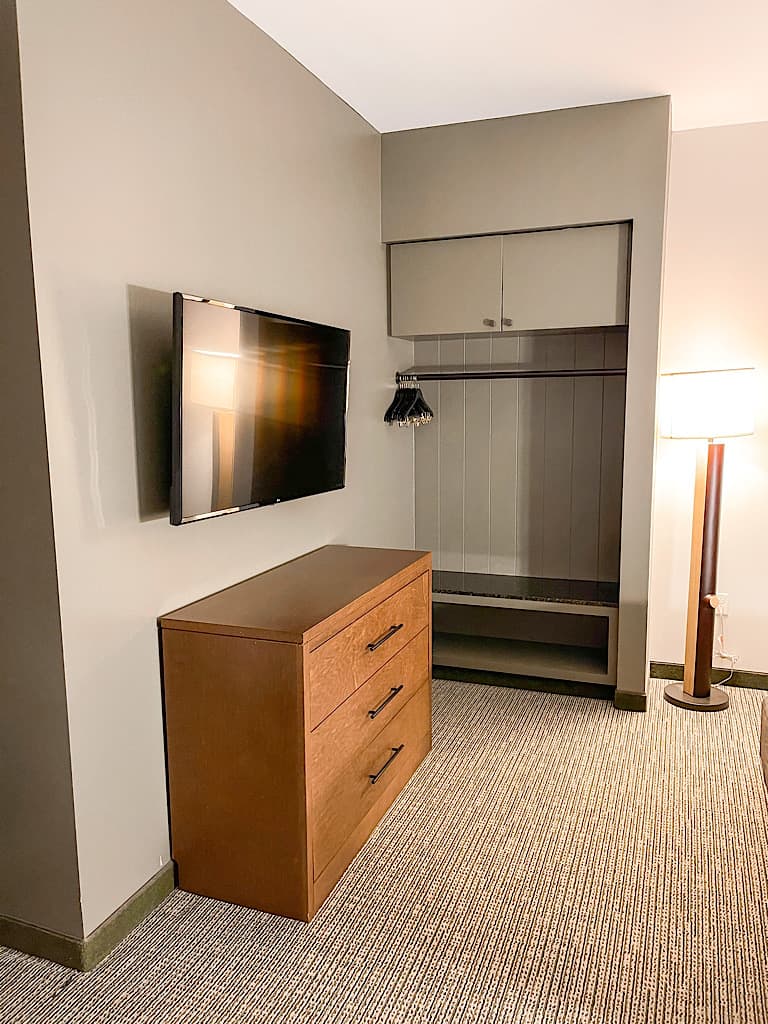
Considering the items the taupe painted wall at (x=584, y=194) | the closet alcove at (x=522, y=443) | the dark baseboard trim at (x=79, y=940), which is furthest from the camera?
the closet alcove at (x=522, y=443)

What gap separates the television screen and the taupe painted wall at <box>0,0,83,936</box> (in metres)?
0.34

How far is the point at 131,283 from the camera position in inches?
77.2

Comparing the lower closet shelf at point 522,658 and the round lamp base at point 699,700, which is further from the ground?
the lower closet shelf at point 522,658

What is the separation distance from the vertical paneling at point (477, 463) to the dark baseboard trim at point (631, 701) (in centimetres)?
92

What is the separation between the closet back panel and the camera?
12.2ft

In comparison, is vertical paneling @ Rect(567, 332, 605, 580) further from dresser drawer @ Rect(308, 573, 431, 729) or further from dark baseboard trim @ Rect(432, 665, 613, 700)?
dresser drawer @ Rect(308, 573, 431, 729)

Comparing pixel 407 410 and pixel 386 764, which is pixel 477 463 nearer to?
pixel 407 410

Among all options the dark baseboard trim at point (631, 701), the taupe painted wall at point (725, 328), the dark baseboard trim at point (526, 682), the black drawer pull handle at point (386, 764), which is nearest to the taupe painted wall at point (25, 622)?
the black drawer pull handle at point (386, 764)

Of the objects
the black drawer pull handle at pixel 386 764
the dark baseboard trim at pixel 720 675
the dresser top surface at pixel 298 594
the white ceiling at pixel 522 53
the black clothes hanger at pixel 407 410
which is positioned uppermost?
the white ceiling at pixel 522 53

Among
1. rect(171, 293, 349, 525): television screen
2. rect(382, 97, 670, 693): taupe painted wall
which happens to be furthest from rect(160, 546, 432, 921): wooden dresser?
rect(382, 97, 670, 693): taupe painted wall

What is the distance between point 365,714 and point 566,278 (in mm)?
2029

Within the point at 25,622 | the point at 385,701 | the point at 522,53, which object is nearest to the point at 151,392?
the point at 25,622

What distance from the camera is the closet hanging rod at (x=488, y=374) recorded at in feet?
11.7

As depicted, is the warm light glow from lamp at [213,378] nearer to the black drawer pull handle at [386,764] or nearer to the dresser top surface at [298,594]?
the dresser top surface at [298,594]
